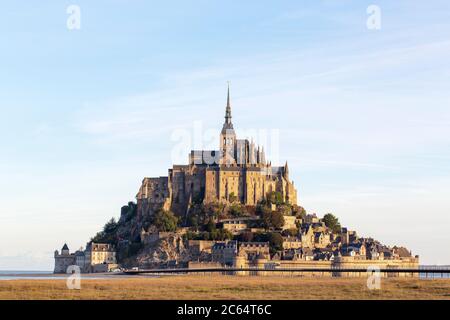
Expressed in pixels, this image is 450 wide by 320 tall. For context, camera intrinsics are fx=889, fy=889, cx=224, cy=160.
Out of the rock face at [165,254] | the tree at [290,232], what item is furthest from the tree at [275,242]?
the rock face at [165,254]

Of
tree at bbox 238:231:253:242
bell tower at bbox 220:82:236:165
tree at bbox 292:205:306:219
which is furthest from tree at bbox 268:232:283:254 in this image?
bell tower at bbox 220:82:236:165

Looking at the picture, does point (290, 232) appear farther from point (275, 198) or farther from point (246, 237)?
point (275, 198)

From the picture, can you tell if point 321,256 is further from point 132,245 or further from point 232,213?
point 132,245

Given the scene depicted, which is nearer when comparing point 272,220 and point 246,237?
point 246,237

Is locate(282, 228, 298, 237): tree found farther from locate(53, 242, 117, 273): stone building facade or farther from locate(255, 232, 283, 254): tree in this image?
locate(53, 242, 117, 273): stone building facade

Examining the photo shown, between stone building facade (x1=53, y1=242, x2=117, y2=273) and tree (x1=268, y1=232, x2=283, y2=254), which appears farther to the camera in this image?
stone building facade (x1=53, y1=242, x2=117, y2=273)

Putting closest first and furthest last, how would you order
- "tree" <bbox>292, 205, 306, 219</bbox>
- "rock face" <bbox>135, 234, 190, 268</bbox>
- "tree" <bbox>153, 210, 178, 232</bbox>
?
"rock face" <bbox>135, 234, 190, 268</bbox> → "tree" <bbox>153, 210, 178, 232</bbox> → "tree" <bbox>292, 205, 306, 219</bbox>

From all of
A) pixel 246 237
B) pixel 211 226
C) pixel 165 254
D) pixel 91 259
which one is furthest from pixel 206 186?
pixel 91 259

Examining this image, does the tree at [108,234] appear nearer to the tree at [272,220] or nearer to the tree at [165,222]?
the tree at [165,222]
